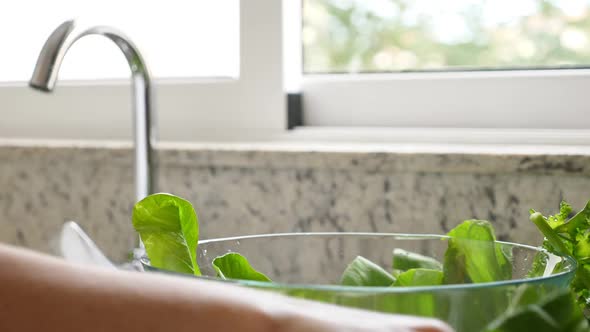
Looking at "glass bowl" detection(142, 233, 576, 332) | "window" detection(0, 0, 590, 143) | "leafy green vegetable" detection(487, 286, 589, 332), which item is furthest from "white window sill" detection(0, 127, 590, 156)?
"leafy green vegetable" detection(487, 286, 589, 332)

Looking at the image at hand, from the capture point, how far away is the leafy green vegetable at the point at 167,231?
0.40 metres

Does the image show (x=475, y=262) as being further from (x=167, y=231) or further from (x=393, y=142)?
(x=393, y=142)

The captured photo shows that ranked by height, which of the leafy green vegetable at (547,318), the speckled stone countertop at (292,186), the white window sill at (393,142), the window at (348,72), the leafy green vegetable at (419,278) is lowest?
the speckled stone countertop at (292,186)

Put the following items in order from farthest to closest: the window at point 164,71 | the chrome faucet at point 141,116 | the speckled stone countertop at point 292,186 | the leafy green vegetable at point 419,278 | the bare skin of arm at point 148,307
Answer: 1. the window at point 164,71
2. the chrome faucet at point 141,116
3. the speckled stone countertop at point 292,186
4. the leafy green vegetable at point 419,278
5. the bare skin of arm at point 148,307

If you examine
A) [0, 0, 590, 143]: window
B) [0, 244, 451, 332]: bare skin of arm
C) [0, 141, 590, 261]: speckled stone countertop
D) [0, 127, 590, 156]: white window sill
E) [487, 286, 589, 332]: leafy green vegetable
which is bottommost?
[0, 141, 590, 261]: speckled stone countertop

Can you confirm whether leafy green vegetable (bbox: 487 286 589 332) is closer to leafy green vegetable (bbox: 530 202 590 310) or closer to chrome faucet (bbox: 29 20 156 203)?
leafy green vegetable (bbox: 530 202 590 310)

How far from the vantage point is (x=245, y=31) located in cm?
119

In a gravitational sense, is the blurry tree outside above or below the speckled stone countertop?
above

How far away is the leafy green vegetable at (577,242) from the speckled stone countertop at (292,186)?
47 cm

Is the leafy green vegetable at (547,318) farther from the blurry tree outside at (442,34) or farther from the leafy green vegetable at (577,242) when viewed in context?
the blurry tree outside at (442,34)

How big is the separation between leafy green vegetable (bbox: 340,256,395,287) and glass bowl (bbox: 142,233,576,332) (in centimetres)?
3


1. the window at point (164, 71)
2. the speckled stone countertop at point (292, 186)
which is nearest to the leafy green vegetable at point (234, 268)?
the speckled stone countertop at point (292, 186)

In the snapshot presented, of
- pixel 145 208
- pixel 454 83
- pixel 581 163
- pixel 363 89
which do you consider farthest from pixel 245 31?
pixel 145 208

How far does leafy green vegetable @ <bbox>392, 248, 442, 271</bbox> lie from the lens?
428mm
